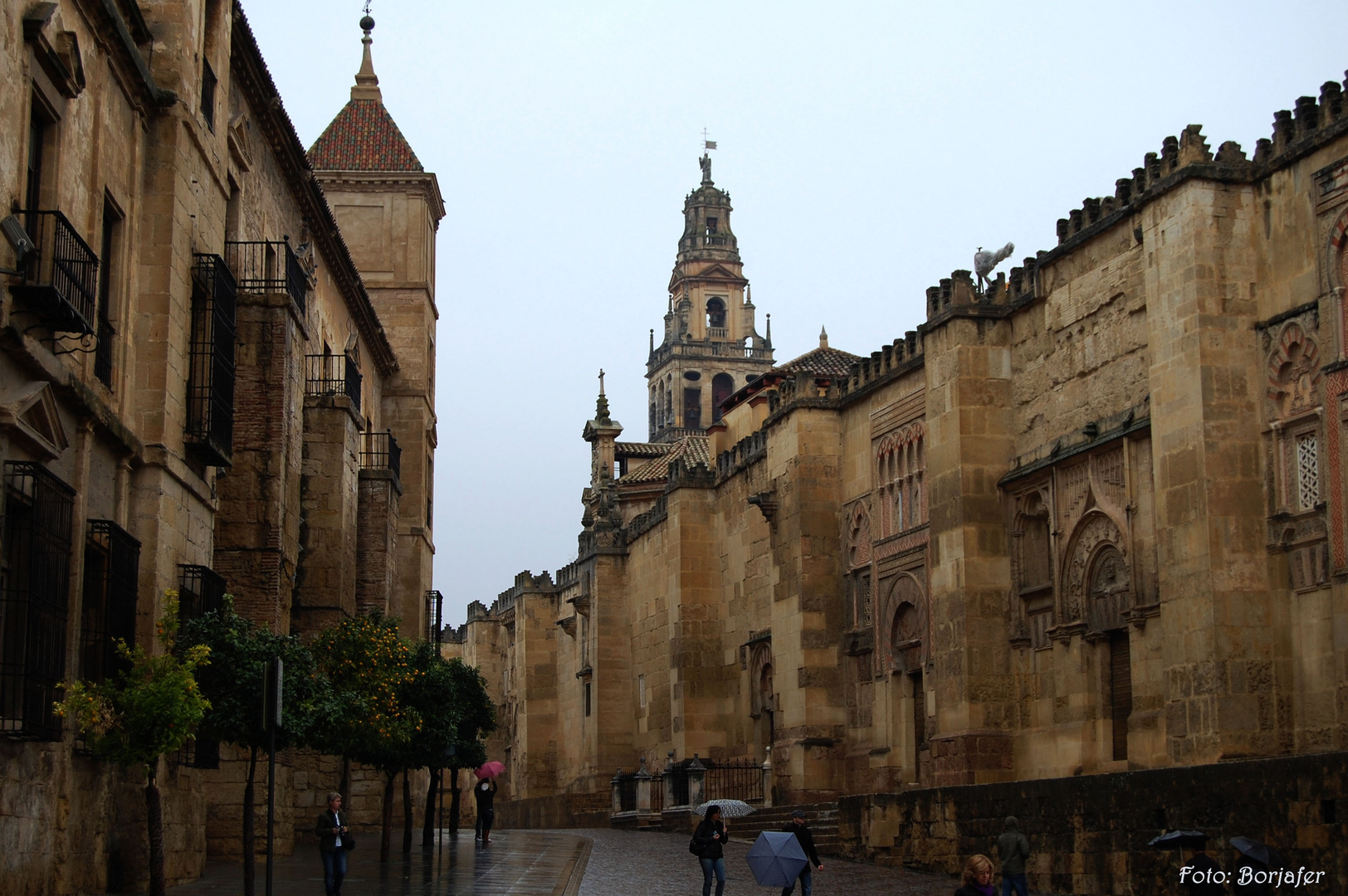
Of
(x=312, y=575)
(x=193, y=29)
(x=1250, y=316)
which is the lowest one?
(x=312, y=575)

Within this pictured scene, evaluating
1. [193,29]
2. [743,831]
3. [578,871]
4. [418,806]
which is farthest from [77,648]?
[418,806]

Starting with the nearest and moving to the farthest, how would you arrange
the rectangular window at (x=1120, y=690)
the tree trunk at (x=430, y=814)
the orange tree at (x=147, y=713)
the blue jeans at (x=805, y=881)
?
the orange tree at (x=147, y=713), the blue jeans at (x=805, y=881), the rectangular window at (x=1120, y=690), the tree trunk at (x=430, y=814)

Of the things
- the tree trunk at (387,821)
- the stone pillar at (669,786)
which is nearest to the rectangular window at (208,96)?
the tree trunk at (387,821)

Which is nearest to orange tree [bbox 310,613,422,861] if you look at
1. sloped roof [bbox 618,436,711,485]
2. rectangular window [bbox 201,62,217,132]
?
rectangular window [bbox 201,62,217,132]

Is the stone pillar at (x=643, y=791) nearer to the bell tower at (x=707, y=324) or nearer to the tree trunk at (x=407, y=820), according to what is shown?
the tree trunk at (x=407, y=820)

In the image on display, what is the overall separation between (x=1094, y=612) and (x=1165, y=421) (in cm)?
378

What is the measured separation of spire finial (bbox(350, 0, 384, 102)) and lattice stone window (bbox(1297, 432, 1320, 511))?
29150mm

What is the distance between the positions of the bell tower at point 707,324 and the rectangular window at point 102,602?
3309 inches

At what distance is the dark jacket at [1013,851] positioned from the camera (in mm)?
16656

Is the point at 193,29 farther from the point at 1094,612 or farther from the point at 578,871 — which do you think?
the point at 1094,612

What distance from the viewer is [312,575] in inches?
1011

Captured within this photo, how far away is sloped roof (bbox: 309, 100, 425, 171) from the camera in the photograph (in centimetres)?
4078

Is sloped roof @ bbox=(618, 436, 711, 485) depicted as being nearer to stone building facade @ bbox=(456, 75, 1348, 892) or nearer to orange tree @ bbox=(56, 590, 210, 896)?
stone building facade @ bbox=(456, 75, 1348, 892)

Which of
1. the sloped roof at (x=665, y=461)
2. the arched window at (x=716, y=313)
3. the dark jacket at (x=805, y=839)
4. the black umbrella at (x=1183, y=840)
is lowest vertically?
the dark jacket at (x=805, y=839)
